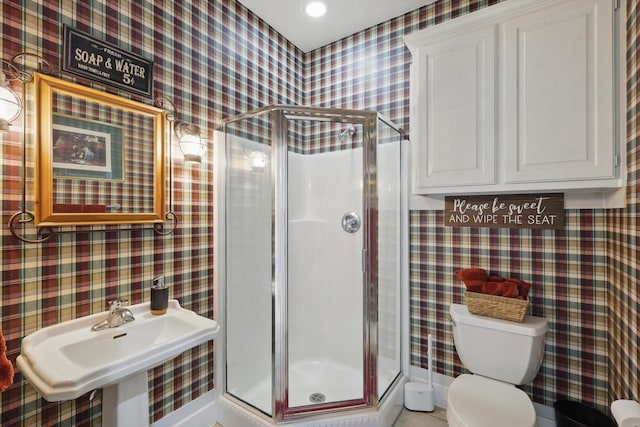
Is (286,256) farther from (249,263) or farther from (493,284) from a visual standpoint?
(493,284)

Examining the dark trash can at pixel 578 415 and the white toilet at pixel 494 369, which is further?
the dark trash can at pixel 578 415

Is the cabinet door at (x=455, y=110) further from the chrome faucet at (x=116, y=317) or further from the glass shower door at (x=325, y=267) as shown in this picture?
the chrome faucet at (x=116, y=317)

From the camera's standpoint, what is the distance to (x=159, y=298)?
5.22 feet

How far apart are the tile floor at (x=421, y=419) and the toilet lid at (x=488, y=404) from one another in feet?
1.50

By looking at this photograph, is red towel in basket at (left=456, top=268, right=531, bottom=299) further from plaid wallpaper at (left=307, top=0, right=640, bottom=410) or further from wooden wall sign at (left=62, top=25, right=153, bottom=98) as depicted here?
wooden wall sign at (left=62, top=25, right=153, bottom=98)

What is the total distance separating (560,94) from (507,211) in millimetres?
656

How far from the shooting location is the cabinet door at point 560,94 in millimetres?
1422

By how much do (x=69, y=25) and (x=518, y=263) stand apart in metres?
2.53

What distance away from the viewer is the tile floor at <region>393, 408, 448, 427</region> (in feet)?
6.19

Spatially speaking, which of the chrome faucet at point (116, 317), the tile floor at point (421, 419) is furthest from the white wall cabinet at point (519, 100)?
the chrome faucet at point (116, 317)

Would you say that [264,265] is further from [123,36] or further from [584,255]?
[584,255]

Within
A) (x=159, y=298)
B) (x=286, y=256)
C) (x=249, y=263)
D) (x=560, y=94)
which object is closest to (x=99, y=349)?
(x=159, y=298)

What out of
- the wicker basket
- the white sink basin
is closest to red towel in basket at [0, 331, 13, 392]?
the white sink basin

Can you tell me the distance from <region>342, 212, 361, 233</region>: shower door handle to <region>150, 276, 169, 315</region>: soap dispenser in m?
1.17
